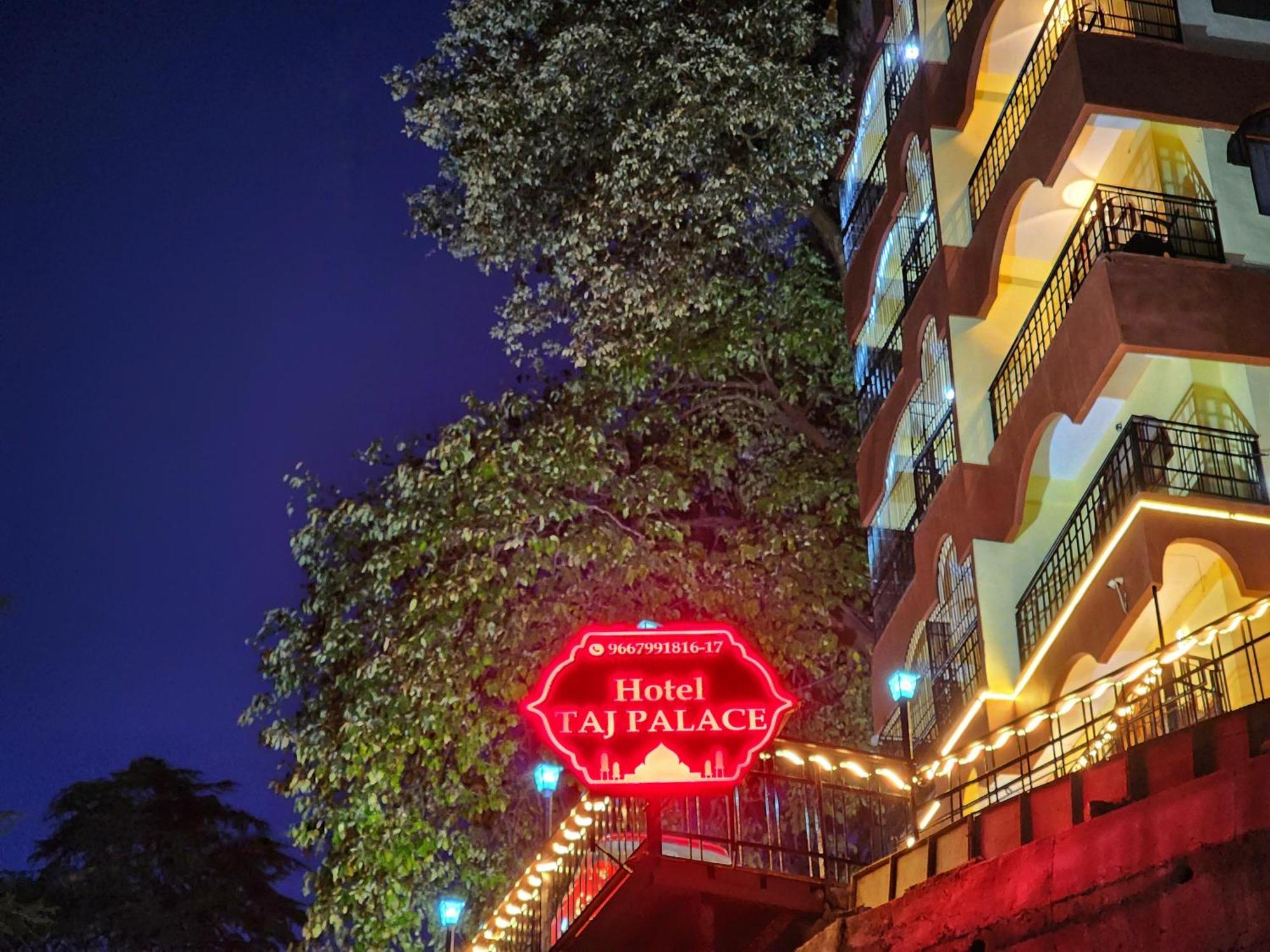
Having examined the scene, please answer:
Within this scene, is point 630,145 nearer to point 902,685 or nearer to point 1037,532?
point 1037,532

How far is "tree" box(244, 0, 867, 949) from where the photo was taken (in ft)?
72.0

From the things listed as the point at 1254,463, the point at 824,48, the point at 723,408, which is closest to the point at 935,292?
the point at 723,408

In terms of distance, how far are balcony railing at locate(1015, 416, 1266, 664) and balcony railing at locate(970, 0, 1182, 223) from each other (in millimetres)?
4684

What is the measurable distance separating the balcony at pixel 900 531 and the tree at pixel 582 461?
2.31 ft

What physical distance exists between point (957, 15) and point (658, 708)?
12.5 metres

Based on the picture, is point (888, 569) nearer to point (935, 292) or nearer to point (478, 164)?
point (935, 292)

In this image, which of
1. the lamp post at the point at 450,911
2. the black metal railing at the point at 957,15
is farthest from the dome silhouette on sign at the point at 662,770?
the black metal railing at the point at 957,15

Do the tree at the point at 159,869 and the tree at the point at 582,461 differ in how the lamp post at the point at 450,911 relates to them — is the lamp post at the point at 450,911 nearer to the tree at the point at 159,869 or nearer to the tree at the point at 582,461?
the tree at the point at 582,461

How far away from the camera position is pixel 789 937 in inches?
626

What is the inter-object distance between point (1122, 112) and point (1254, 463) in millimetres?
4173

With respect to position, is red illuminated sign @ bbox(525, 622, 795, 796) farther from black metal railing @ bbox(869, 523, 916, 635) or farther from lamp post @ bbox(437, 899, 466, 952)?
black metal railing @ bbox(869, 523, 916, 635)

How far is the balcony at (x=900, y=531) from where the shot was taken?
23672 mm

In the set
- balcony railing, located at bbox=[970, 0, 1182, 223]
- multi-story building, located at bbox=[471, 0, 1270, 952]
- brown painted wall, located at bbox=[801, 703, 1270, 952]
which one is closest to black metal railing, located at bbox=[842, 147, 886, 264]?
multi-story building, located at bbox=[471, 0, 1270, 952]

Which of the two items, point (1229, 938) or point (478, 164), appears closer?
point (1229, 938)
